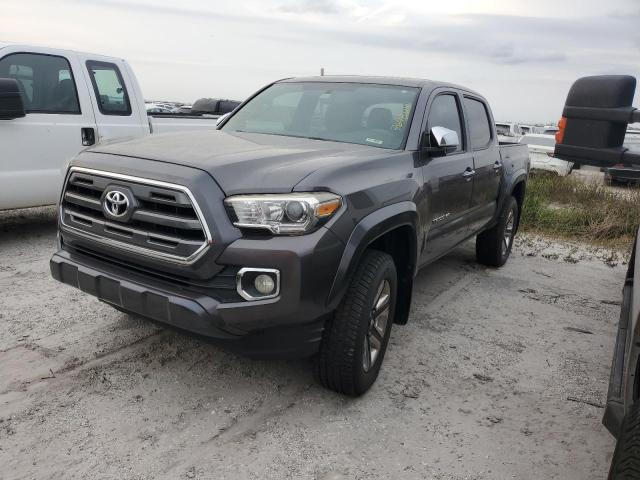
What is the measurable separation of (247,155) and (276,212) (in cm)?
51

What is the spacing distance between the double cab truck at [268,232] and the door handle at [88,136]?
2918 millimetres

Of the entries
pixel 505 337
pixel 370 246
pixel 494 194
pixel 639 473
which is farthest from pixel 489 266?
pixel 639 473

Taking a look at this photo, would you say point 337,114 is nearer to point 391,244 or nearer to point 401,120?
Result: point 401,120

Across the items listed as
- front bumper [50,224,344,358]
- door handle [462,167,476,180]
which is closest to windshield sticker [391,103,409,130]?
door handle [462,167,476,180]

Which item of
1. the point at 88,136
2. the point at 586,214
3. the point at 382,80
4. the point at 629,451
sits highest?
the point at 382,80

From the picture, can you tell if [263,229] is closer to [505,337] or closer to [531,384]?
[531,384]

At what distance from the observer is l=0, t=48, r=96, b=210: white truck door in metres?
5.57

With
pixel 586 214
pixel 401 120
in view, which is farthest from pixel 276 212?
pixel 586 214

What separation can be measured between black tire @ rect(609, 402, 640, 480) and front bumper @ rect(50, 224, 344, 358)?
138 centimetres

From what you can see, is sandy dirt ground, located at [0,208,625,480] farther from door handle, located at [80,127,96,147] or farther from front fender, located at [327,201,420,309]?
door handle, located at [80,127,96,147]

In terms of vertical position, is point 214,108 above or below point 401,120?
below

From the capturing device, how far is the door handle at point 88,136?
6133 millimetres

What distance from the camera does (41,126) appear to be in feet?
18.9

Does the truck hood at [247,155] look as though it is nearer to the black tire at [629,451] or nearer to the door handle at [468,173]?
the door handle at [468,173]
